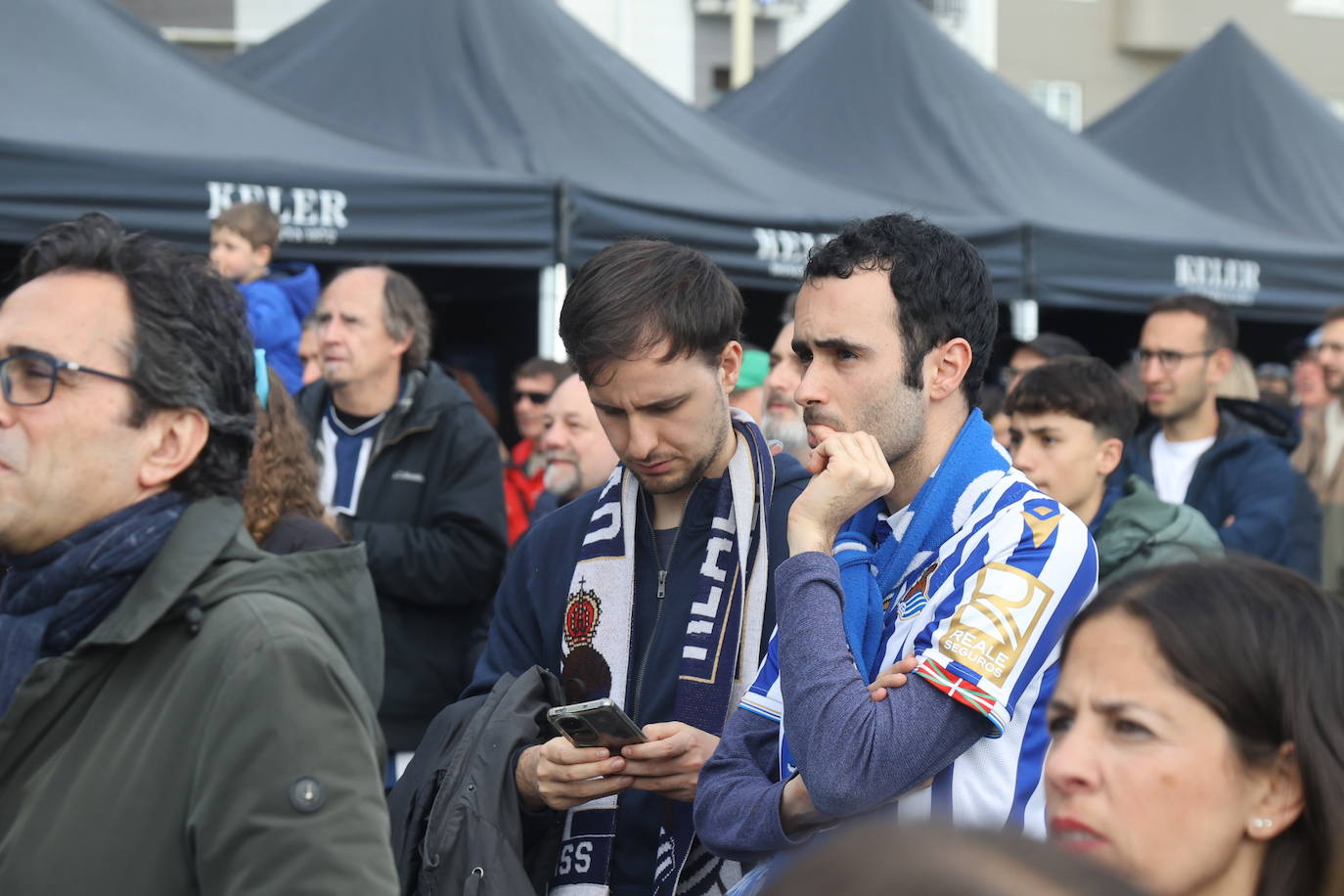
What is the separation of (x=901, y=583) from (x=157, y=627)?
1.13m

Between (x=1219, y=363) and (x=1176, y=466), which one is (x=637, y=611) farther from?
(x=1219, y=363)

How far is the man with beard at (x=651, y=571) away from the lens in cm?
280

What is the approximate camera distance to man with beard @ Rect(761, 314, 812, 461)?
5527 millimetres

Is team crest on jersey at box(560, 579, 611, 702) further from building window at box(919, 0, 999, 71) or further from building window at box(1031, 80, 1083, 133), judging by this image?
building window at box(1031, 80, 1083, 133)

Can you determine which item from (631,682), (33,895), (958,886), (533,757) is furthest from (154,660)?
(958,886)

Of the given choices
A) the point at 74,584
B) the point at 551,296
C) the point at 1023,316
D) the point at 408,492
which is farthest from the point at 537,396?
the point at 74,584

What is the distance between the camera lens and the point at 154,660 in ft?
6.70

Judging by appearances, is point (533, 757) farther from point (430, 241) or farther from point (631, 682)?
point (430, 241)

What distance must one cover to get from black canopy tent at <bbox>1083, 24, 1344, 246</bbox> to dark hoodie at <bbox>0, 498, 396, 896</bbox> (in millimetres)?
11094

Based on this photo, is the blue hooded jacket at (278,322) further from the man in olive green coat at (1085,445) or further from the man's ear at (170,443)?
the man's ear at (170,443)

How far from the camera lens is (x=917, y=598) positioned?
2473mm

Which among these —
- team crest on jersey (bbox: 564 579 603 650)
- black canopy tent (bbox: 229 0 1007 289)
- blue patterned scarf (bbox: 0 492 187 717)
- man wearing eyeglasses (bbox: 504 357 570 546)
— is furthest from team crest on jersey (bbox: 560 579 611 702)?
black canopy tent (bbox: 229 0 1007 289)

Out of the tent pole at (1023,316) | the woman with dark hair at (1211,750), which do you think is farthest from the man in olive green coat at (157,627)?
the tent pole at (1023,316)

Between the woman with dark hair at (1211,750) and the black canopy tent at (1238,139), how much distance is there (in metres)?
10.8
